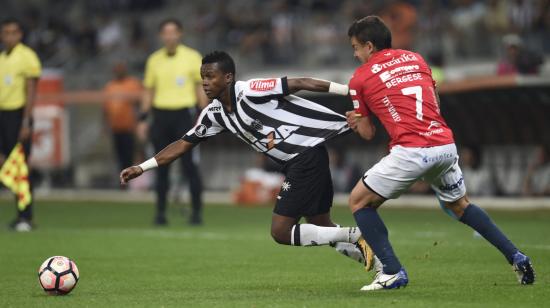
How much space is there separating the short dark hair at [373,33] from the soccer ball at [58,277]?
269 centimetres

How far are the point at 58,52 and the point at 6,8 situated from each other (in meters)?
4.39

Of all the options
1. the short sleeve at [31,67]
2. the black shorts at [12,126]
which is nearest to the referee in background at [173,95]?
the short sleeve at [31,67]

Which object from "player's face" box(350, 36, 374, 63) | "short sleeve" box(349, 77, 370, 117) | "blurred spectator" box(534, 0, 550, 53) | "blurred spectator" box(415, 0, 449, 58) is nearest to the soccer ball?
"short sleeve" box(349, 77, 370, 117)

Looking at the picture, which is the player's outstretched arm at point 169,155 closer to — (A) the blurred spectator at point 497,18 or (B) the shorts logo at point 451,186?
(B) the shorts logo at point 451,186

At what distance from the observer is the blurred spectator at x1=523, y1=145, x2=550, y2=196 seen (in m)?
18.5

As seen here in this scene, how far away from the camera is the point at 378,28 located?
8609mm

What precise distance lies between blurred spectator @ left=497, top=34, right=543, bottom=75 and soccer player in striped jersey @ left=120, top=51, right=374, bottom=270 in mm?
9118

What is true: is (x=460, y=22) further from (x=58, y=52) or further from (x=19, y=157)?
(x=58, y=52)

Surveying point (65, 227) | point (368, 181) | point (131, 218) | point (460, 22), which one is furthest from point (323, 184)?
point (460, 22)

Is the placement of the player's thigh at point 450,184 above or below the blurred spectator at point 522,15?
below

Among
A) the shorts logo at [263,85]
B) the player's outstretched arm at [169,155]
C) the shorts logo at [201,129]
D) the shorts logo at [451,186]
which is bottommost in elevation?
the shorts logo at [451,186]

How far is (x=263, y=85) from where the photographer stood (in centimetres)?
923

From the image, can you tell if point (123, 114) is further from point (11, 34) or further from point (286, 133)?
point (286, 133)

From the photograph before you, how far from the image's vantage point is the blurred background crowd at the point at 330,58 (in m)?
19.0
